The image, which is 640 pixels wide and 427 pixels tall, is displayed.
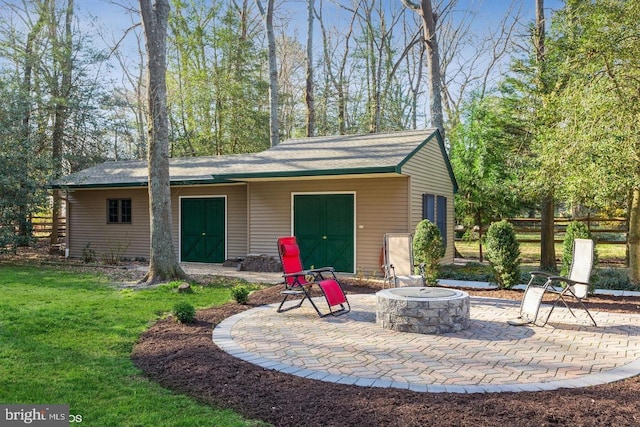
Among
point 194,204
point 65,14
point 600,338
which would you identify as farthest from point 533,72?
point 65,14

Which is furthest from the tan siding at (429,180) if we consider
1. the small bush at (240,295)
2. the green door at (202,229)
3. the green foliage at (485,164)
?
the green door at (202,229)

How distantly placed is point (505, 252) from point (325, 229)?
4.36 meters

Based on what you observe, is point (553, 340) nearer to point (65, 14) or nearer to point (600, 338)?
point (600, 338)

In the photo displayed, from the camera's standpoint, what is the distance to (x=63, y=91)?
17484mm

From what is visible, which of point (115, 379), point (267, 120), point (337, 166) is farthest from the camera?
point (267, 120)

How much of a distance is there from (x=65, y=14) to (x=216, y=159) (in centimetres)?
1050

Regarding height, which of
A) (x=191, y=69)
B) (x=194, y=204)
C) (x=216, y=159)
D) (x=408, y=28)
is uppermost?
(x=408, y=28)

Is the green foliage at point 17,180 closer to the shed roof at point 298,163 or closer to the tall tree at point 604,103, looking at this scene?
the shed roof at point 298,163

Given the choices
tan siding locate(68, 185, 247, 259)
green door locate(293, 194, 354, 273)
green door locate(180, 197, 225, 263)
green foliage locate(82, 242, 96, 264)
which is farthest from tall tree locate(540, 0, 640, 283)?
green foliage locate(82, 242, 96, 264)

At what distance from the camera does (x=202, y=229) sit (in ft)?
44.2

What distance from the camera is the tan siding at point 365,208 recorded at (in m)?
10.7

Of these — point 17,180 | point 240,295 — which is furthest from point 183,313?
point 17,180

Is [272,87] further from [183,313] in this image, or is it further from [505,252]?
[183,313]

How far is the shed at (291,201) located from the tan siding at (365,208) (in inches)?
0.9
